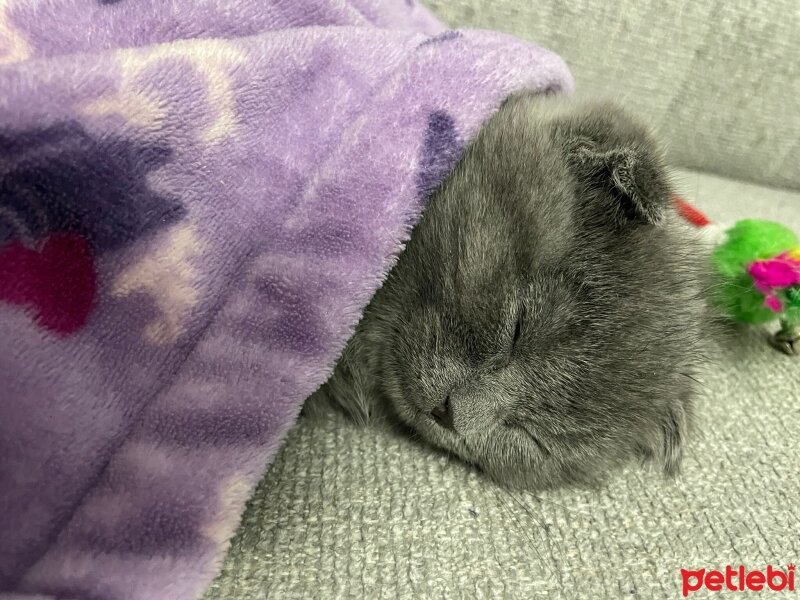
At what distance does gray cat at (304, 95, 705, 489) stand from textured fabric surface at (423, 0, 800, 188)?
56 centimetres

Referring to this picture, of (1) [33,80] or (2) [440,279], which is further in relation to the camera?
(2) [440,279]

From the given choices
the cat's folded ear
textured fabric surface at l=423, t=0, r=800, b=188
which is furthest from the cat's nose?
textured fabric surface at l=423, t=0, r=800, b=188

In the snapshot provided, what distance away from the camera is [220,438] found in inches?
23.7

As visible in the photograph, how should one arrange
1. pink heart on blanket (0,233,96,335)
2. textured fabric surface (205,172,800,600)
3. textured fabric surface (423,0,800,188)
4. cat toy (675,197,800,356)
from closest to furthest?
1. pink heart on blanket (0,233,96,335)
2. textured fabric surface (205,172,800,600)
3. cat toy (675,197,800,356)
4. textured fabric surface (423,0,800,188)

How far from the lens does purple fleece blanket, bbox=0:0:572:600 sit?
0.51m

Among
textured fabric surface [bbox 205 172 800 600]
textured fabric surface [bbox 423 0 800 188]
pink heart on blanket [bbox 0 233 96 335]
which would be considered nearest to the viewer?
pink heart on blanket [bbox 0 233 96 335]

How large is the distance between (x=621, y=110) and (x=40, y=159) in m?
0.60

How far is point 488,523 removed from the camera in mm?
698

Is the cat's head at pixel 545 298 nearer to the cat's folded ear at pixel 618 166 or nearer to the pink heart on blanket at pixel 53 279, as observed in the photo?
the cat's folded ear at pixel 618 166

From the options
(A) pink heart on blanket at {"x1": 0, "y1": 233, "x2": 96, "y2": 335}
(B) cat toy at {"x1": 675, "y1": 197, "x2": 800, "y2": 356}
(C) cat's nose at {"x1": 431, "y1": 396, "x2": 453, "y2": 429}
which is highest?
(A) pink heart on blanket at {"x1": 0, "y1": 233, "x2": 96, "y2": 335}

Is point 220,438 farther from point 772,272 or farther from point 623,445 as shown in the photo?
point 772,272

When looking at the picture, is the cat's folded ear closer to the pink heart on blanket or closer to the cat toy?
the cat toy

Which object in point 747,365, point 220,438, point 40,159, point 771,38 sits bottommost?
point 747,365

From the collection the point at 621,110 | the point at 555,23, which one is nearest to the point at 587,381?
the point at 621,110
